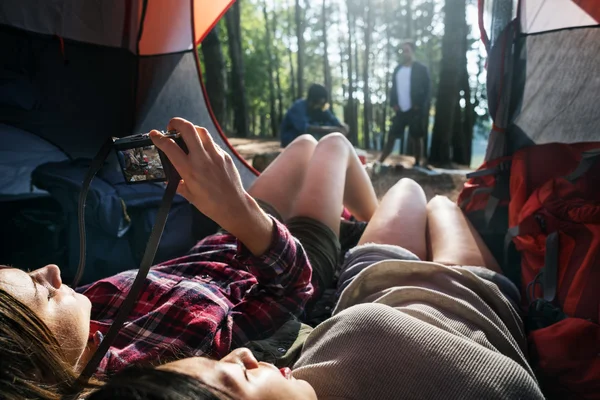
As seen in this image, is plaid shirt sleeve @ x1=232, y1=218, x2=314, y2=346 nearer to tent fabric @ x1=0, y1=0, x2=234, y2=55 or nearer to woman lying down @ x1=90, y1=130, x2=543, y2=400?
woman lying down @ x1=90, y1=130, x2=543, y2=400

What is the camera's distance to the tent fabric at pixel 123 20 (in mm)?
2318

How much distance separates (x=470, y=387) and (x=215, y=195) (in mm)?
702

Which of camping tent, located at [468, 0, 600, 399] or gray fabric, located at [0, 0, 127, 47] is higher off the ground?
gray fabric, located at [0, 0, 127, 47]

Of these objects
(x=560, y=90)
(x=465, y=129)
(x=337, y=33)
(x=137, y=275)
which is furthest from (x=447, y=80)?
(x=337, y=33)

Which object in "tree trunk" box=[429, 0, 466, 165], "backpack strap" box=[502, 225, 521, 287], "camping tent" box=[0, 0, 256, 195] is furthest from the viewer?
"tree trunk" box=[429, 0, 466, 165]

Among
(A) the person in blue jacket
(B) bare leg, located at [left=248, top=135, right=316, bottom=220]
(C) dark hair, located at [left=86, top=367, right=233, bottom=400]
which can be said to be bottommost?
(C) dark hair, located at [left=86, top=367, right=233, bottom=400]

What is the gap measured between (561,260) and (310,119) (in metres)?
5.00

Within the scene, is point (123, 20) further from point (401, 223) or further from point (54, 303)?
point (54, 303)

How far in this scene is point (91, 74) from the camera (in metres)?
2.66

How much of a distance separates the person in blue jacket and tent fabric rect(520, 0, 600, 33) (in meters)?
3.85

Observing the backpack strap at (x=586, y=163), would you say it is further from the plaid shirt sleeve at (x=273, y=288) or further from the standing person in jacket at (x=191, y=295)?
the plaid shirt sleeve at (x=273, y=288)

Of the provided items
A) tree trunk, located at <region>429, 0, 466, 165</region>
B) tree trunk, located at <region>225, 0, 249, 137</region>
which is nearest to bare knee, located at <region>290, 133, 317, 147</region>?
tree trunk, located at <region>429, 0, 466, 165</region>

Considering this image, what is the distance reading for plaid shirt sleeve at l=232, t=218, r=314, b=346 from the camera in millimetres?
1304

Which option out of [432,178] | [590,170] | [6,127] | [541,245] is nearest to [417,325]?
[541,245]
